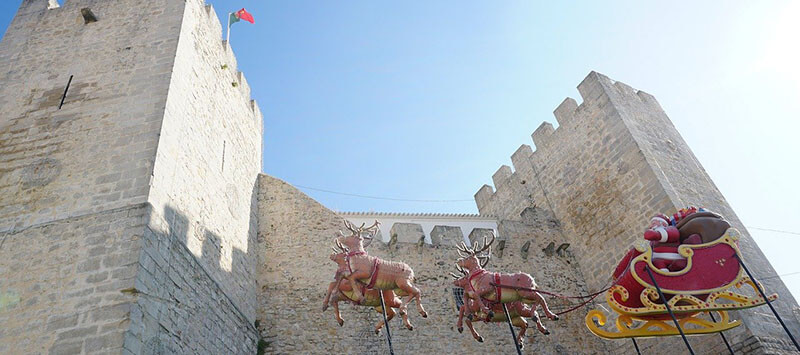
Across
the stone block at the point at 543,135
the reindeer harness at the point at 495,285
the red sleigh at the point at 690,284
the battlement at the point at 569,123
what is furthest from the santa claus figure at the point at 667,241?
the stone block at the point at 543,135

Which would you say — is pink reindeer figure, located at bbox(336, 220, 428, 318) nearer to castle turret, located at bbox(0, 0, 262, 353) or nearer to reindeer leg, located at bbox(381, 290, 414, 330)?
reindeer leg, located at bbox(381, 290, 414, 330)

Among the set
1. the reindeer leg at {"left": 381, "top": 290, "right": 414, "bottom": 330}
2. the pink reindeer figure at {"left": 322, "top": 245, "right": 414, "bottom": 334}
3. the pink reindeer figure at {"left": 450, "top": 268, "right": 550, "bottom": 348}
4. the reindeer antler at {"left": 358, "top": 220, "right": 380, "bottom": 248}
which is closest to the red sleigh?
the pink reindeer figure at {"left": 450, "top": 268, "right": 550, "bottom": 348}

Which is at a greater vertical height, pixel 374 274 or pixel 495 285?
pixel 374 274

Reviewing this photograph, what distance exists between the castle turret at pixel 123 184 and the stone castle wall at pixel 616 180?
7620 millimetres

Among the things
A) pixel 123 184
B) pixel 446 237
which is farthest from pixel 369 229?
pixel 446 237

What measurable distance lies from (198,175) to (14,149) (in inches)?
107

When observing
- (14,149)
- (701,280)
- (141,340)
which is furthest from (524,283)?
(14,149)

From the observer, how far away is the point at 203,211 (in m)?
8.85

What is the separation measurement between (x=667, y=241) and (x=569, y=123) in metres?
7.76

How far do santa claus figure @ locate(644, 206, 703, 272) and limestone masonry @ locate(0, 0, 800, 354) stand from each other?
373 cm

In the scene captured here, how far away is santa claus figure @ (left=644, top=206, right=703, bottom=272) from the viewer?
6.50m

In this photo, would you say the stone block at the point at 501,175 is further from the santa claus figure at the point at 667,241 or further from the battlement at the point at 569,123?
the santa claus figure at the point at 667,241

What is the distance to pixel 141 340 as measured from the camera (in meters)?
6.07

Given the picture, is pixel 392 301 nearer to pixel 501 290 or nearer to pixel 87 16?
pixel 501 290
